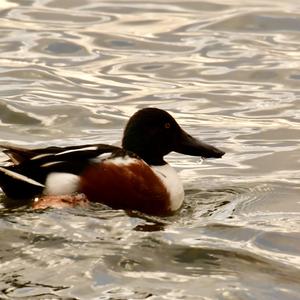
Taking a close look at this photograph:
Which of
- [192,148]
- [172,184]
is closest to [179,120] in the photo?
[192,148]

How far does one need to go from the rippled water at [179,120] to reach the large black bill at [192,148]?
1.00 ft

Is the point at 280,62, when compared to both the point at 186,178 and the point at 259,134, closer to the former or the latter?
the point at 259,134

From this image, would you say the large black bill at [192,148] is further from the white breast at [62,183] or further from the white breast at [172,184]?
the white breast at [62,183]

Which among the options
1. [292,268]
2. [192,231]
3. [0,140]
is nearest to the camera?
[292,268]

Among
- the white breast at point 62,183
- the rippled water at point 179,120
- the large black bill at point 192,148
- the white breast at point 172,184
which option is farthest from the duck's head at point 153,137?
the white breast at point 62,183

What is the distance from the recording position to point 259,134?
1285 cm

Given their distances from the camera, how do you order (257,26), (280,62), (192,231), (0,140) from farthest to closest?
(257,26)
(280,62)
(0,140)
(192,231)

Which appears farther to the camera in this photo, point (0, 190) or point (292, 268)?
point (0, 190)

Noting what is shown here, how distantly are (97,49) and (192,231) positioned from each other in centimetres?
732

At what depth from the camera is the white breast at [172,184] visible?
10.0 meters

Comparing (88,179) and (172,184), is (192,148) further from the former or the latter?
(88,179)

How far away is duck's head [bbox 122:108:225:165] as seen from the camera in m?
10.3

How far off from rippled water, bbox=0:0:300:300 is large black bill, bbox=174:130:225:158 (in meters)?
0.30

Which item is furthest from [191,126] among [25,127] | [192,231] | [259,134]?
[192,231]
